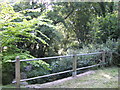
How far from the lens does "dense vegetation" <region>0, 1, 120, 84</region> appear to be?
365cm

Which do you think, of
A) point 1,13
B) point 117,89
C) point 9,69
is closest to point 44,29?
point 9,69

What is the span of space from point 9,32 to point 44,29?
3.05 m

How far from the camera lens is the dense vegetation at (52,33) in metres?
3.65

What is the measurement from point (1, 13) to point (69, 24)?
6.97 meters

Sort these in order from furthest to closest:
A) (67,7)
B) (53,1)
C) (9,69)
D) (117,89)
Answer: (67,7) → (53,1) → (9,69) → (117,89)

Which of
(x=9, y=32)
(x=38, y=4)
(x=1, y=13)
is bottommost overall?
(x=9, y=32)

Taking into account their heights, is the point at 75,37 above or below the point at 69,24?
below

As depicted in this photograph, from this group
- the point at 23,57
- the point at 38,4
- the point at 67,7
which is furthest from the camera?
the point at 67,7

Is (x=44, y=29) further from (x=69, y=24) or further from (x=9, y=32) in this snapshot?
(x=69, y=24)

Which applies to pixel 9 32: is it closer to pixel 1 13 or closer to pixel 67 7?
pixel 1 13

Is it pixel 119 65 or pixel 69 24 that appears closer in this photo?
pixel 119 65

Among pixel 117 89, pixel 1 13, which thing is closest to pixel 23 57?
pixel 1 13

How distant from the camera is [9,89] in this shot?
132 inches

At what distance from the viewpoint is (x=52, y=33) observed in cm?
700
